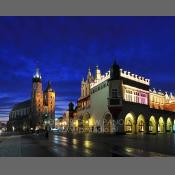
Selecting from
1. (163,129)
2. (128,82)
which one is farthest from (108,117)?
(163,129)

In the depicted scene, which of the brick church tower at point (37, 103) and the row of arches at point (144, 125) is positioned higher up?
the brick church tower at point (37, 103)

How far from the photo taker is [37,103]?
557 feet

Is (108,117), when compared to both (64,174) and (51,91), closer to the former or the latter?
(64,174)

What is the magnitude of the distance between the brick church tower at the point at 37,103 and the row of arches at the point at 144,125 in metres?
96.1

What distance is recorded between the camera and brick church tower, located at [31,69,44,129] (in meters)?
166

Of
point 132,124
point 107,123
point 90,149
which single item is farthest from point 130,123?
point 90,149

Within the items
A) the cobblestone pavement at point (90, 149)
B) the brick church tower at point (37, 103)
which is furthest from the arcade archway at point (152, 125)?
the brick church tower at point (37, 103)

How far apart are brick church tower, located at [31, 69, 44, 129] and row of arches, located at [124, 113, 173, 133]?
3785 inches

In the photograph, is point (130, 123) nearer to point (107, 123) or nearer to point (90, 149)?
point (107, 123)

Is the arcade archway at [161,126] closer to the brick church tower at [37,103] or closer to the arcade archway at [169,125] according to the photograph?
the arcade archway at [169,125]

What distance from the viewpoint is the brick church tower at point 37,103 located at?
165637 mm

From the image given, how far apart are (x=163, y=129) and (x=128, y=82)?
816 inches

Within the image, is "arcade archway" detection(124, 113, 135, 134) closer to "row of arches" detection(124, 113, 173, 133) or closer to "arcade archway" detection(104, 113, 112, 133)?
"row of arches" detection(124, 113, 173, 133)

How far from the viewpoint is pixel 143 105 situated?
234 ft
